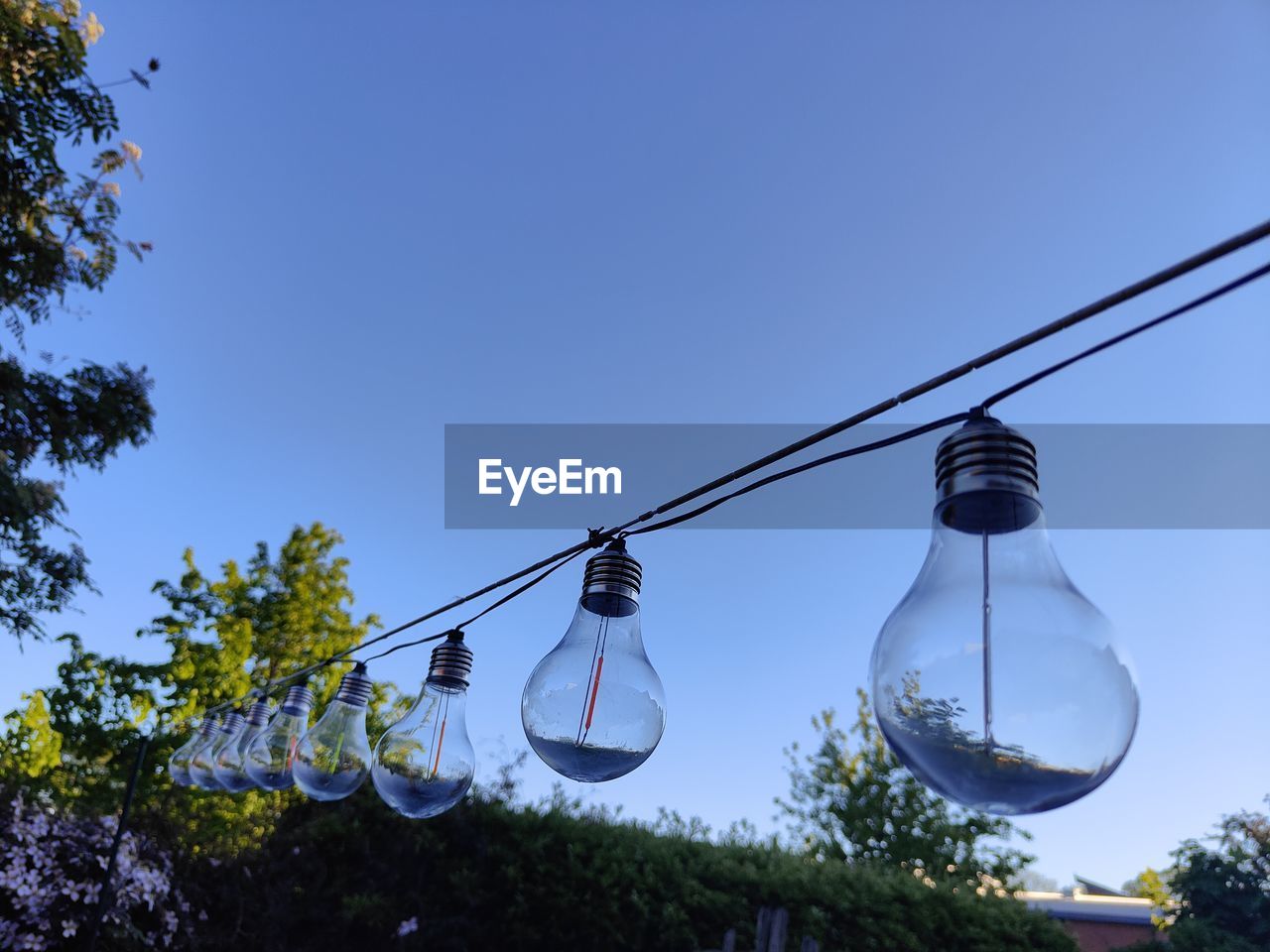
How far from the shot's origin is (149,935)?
7.18 metres

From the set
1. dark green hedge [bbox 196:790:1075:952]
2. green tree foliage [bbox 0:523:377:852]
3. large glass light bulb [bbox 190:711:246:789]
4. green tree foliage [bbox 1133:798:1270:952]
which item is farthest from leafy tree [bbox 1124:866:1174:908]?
large glass light bulb [bbox 190:711:246:789]

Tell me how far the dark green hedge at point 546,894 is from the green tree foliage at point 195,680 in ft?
3.37

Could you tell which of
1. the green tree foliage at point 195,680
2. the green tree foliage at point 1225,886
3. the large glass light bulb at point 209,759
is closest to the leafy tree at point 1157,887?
the green tree foliage at point 1225,886

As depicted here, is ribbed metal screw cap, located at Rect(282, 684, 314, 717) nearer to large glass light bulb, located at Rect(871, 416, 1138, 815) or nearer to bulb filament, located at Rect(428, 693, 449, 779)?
bulb filament, located at Rect(428, 693, 449, 779)

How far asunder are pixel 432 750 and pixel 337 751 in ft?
2.00

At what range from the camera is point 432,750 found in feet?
7.23

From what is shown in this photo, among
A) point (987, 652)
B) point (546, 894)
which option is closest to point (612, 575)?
point (987, 652)

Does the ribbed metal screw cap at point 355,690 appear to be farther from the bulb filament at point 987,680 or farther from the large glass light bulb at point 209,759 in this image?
the bulb filament at point 987,680

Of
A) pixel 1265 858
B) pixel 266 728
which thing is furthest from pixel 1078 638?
pixel 1265 858

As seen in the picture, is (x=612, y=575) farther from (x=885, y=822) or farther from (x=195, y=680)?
(x=885, y=822)

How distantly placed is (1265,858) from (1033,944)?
10938mm

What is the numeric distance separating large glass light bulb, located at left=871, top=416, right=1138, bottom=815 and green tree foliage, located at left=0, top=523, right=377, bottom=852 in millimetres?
9456

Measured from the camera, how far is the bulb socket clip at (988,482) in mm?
1047

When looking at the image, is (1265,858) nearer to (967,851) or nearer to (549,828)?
(967,851)
